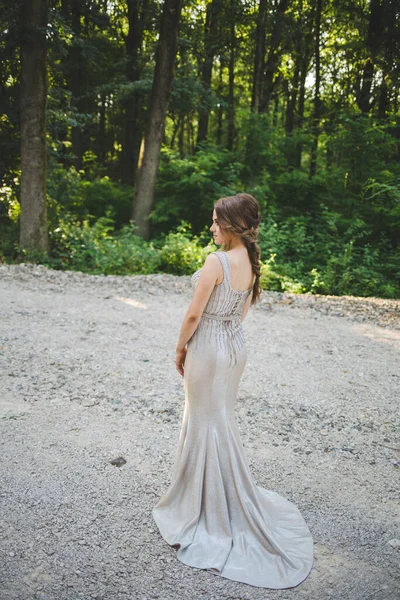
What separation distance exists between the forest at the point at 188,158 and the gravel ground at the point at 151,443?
3.73 m

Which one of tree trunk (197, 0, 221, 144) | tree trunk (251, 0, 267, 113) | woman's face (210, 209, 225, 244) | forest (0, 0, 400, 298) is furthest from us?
tree trunk (197, 0, 221, 144)

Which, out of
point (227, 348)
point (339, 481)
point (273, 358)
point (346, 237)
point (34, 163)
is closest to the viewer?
point (227, 348)

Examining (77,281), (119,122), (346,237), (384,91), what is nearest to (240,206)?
(77,281)

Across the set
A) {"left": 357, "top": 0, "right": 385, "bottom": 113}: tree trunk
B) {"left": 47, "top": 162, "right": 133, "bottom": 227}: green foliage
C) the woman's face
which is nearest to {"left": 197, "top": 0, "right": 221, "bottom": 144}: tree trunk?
{"left": 47, "top": 162, "right": 133, "bottom": 227}: green foliage

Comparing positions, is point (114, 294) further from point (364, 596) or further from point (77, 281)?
point (364, 596)

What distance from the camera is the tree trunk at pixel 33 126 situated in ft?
36.7

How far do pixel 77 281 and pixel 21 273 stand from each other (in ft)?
4.30

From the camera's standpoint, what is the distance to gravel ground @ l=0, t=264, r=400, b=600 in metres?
2.99

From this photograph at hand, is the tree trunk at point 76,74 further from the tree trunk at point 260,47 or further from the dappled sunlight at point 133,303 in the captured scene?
the dappled sunlight at point 133,303

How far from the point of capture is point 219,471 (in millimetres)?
3211

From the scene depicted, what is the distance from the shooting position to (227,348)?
10.6 feet

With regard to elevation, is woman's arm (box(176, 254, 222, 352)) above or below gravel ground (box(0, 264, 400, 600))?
above

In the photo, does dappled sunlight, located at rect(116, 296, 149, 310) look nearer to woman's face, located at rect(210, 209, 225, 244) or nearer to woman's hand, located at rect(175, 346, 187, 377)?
woman's hand, located at rect(175, 346, 187, 377)

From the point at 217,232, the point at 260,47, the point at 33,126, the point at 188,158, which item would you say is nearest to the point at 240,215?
the point at 217,232
